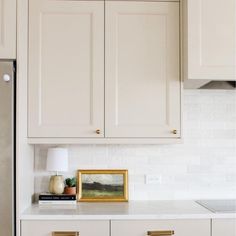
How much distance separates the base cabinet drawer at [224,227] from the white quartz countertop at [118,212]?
0.03 m

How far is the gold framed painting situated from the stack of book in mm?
168

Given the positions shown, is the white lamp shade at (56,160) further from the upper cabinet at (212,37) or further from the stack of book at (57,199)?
the upper cabinet at (212,37)

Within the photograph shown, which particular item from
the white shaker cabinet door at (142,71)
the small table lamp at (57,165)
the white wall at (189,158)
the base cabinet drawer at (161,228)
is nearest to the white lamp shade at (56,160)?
the small table lamp at (57,165)

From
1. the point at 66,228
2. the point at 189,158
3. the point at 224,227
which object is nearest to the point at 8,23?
the point at 66,228

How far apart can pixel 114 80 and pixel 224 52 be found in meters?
0.73

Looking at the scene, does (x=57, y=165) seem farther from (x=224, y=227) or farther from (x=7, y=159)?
(x=224, y=227)

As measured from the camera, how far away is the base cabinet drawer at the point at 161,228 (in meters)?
2.11

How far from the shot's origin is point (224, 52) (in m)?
2.30

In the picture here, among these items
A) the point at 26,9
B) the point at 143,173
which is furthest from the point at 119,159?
the point at 26,9

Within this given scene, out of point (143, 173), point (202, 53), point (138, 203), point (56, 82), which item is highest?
point (202, 53)

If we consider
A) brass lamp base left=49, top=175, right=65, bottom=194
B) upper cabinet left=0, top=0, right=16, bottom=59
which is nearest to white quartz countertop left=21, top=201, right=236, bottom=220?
brass lamp base left=49, top=175, right=65, bottom=194

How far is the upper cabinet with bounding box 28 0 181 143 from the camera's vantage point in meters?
2.32

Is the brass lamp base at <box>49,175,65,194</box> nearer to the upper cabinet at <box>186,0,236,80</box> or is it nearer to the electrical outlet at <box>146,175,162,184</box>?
the electrical outlet at <box>146,175,162,184</box>

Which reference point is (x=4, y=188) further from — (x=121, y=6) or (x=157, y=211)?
(x=121, y=6)
